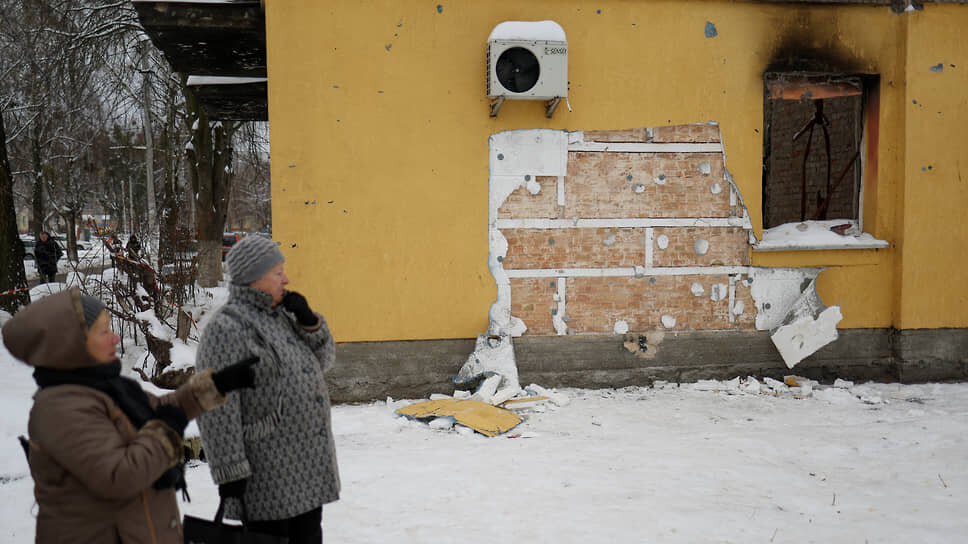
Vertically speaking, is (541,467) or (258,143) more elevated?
(258,143)

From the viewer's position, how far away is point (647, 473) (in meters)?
4.53

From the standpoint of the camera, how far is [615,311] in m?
6.73

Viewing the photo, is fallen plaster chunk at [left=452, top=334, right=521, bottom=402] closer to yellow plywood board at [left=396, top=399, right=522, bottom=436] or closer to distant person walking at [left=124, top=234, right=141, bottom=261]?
yellow plywood board at [left=396, top=399, right=522, bottom=436]

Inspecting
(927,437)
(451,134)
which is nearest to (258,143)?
(451,134)

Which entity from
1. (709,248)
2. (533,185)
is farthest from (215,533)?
(709,248)

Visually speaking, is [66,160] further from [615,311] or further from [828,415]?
[828,415]

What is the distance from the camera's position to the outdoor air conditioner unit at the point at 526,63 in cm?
613

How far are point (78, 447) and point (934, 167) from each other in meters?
8.00

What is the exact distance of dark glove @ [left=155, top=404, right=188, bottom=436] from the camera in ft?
6.52

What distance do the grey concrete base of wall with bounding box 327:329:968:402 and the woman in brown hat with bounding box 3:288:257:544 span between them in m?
4.37

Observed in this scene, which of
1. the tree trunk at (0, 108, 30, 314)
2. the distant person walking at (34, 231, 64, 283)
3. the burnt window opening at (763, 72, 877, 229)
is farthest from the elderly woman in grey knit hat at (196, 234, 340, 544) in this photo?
the distant person walking at (34, 231, 64, 283)

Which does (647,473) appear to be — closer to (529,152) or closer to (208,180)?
(529,152)

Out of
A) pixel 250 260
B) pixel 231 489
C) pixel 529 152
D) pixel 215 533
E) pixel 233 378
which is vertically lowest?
pixel 215 533

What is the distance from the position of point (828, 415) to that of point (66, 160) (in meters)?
33.5
